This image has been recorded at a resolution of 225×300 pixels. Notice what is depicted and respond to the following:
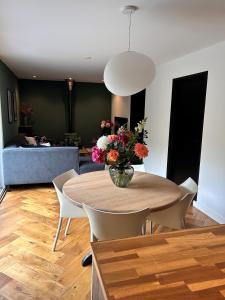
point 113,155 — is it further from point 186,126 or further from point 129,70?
point 186,126

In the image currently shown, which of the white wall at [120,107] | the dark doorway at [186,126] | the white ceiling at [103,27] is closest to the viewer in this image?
the white ceiling at [103,27]

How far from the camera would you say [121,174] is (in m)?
2.19

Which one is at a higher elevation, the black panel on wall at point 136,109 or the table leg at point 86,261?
the black panel on wall at point 136,109

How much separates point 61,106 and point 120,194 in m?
6.45

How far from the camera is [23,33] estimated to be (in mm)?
2756

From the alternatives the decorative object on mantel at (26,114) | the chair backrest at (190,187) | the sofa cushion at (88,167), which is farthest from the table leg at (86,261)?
the decorative object on mantel at (26,114)

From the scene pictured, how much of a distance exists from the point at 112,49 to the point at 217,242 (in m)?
3.00

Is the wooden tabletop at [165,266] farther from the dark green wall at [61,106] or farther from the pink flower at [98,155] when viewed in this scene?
the dark green wall at [61,106]

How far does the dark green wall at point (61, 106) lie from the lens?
773 cm

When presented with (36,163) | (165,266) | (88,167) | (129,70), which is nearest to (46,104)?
(36,163)

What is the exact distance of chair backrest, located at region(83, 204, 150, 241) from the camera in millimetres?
1717

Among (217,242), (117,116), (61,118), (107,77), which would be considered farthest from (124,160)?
(61,118)

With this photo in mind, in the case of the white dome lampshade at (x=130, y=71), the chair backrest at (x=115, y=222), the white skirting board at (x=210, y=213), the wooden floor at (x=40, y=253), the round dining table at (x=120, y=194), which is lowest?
the wooden floor at (x=40, y=253)

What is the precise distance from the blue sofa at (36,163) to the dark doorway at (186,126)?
1.54 m
